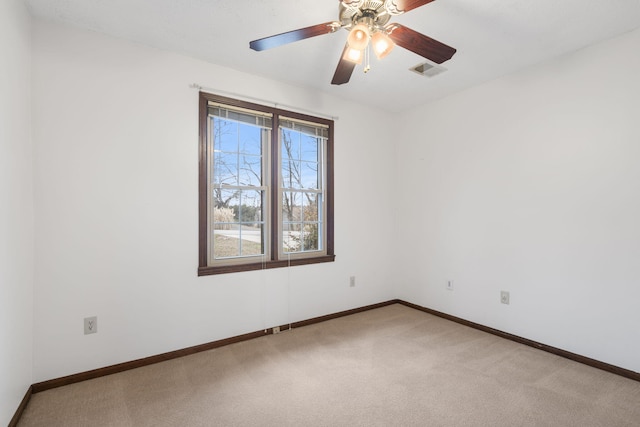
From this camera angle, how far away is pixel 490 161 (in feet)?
10.4

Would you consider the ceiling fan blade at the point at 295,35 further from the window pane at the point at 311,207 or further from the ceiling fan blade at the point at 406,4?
the window pane at the point at 311,207

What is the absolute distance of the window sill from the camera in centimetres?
277

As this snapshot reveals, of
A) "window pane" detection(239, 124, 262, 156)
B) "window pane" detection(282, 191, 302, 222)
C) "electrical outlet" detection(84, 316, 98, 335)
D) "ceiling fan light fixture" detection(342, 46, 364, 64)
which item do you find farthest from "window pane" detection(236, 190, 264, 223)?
"ceiling fan light fixture" detection(342, 46, 364, 64)

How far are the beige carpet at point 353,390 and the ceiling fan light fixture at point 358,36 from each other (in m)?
2.21

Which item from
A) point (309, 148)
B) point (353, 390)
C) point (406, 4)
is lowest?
point (353, 390)

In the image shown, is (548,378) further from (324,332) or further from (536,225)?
(324,332)

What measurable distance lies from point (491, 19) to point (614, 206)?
173 centimetres

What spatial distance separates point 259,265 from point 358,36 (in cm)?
220

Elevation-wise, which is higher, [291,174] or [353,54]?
[353,54]

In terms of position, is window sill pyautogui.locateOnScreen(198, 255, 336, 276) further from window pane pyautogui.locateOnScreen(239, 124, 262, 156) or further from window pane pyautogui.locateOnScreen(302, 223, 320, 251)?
window pane pyautogui.locateOnScreen(239, 124, 262, 156)

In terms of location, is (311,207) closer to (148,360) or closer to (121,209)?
(121,209)

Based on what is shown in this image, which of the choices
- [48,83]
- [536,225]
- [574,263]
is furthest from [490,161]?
[48,83]

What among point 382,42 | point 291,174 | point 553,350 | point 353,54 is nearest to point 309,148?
point 291,174

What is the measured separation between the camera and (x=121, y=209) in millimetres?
2385
